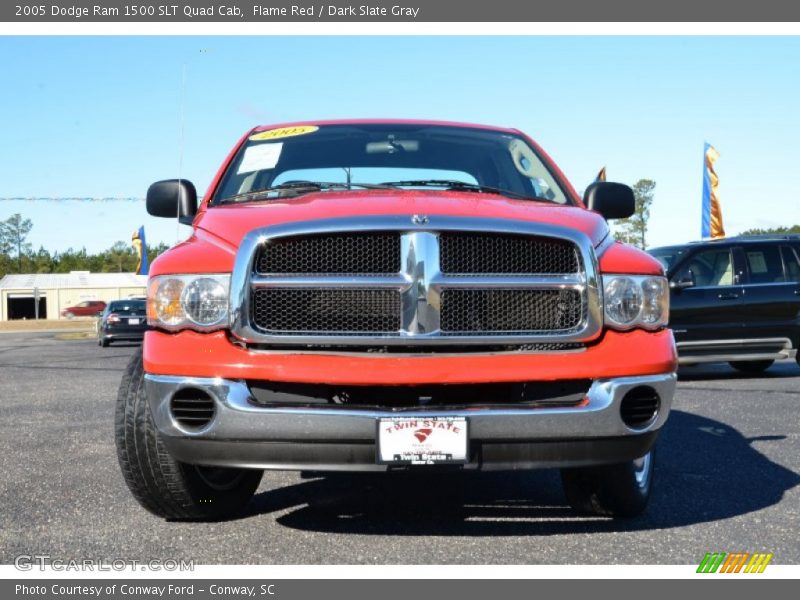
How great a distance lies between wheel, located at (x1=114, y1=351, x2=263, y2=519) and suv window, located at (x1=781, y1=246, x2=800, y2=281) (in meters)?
9.52

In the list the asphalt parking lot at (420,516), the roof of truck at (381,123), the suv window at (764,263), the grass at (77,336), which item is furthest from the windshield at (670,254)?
the grass at (77,336)

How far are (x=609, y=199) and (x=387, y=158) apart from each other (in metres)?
1.22

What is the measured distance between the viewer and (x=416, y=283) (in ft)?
11.9

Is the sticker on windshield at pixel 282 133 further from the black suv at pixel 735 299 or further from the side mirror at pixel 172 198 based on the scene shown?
the black suv at pixel 735 299

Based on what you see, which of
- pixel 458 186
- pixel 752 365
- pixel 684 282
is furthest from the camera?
pixel 752 365

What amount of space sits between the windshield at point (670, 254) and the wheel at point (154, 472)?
8.74m

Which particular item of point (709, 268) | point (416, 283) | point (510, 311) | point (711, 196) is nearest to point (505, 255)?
point (510, 311)

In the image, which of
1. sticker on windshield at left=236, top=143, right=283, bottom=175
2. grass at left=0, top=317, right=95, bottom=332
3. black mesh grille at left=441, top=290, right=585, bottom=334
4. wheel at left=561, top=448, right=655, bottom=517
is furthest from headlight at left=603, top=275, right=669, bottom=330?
grass at left=0, top=317, right=95, bottom=332

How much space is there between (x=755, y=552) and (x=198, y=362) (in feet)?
7.41

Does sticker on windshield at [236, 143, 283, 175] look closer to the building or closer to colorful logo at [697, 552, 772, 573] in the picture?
colorful logo at [697, 552, 772, 573]

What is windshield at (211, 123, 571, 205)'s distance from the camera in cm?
516

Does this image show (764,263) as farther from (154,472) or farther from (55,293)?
(55,293)

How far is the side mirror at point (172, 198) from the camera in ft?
16.6

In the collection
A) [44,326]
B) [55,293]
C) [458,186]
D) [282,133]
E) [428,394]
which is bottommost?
[55,293]
